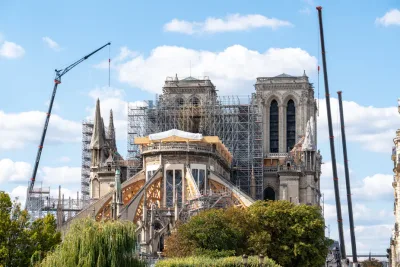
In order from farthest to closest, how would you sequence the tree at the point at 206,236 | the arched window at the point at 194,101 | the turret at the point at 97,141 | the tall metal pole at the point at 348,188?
the arched window at the point at 194,101 → the turret at the point at 97,141 → the tall metal pole at the point at 348,188 → the tree at the point at 206,236

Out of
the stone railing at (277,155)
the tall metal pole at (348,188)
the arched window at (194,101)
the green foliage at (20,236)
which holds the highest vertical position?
the arched window at (194,101)

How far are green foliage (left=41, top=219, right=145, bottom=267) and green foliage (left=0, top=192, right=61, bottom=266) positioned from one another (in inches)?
279

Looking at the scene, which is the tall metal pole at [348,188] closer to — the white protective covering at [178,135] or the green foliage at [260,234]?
the green foliage at [260,234]

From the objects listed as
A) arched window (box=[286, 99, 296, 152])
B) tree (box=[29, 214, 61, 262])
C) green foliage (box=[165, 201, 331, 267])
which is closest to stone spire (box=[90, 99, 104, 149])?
arched window (box=[286, 99, 296, 152])

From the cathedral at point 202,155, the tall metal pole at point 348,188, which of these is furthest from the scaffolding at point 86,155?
the tall metal pole at point 348,188

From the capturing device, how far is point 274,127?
5512 inches

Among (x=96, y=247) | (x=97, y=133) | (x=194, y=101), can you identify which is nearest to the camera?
(x=96, y=247)

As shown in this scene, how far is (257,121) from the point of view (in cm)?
13262

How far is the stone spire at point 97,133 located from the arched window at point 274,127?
72.5 feet

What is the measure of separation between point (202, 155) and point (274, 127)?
84.2 feet

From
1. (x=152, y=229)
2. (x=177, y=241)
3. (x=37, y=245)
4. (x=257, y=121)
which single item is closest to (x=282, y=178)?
(x=257, y=121)

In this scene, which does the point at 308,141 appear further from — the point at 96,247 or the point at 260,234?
the point at 96,247

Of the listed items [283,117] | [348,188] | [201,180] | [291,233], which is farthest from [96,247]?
[283,117]

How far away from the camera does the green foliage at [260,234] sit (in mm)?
87250
